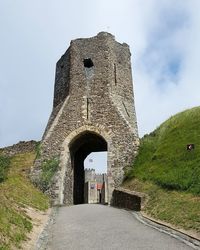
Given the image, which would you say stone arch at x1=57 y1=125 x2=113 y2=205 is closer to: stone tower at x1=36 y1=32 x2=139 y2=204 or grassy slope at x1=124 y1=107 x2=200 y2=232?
stone tower at x1=36 y1=32 x2=139 y2=204

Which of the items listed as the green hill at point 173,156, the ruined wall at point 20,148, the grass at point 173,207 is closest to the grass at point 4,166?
the ruined wall at point 20,148

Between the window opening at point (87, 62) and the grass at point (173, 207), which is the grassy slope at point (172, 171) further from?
the window opening at point (87, 62)

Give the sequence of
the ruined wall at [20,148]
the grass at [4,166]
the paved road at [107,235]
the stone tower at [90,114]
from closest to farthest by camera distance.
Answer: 1. the paved road at [107,235]
2. the grass at [4,166]
3. the stone tower at [90,114]
4. the ruined wall at [20,148]

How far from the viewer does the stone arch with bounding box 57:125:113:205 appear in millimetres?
21494

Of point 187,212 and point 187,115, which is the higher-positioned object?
point 187,115

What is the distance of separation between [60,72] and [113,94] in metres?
5.13

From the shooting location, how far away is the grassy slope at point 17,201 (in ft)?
30.7

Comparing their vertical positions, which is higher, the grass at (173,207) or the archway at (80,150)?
the archway at (80,150)

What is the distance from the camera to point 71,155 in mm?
23500

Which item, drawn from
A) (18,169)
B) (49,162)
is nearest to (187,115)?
(49,162)

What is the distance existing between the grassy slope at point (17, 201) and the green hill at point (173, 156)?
562cm

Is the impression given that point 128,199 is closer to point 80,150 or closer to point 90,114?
point 90,114

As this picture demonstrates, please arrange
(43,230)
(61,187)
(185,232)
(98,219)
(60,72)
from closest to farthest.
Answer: (185,232) < (43,230) < (98,219) < (61,187) < (60,72)

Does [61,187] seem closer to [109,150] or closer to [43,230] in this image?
[109,150]
